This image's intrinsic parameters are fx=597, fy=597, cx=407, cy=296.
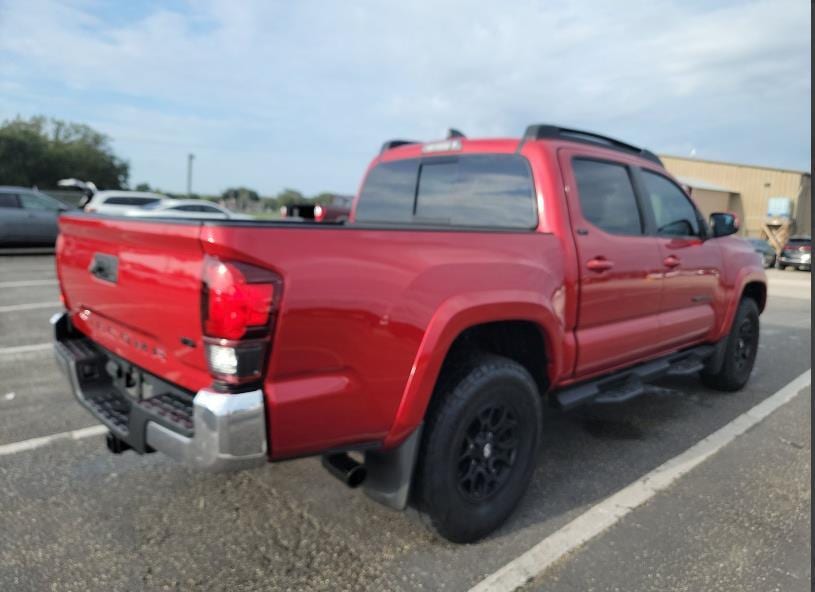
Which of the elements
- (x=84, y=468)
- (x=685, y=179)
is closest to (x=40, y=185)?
(x=685, y=179)

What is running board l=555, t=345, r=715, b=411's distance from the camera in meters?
3.23

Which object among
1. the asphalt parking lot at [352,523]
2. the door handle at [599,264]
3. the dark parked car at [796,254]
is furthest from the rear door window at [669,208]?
the dark parked car at [796,254]

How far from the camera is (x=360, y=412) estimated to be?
2.19 meters

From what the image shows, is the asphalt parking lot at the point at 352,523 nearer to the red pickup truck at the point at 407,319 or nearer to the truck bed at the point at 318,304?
the red pickup truck at the point at 407,319

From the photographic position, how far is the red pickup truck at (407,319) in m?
1.94

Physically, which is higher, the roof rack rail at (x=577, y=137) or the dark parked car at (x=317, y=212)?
the roof rack rail at (x=577, y=137)

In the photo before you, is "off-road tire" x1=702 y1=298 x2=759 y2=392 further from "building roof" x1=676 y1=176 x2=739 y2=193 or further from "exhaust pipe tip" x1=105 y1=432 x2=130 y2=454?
"building roof" x1=676 y1=176 x2=739 y2=193

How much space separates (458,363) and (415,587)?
93 cm

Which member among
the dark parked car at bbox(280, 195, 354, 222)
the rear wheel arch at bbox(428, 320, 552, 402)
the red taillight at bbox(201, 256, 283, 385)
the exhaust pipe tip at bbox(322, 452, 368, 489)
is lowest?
the exhaust pipe tip at bbox(322, 452, 368, 489)

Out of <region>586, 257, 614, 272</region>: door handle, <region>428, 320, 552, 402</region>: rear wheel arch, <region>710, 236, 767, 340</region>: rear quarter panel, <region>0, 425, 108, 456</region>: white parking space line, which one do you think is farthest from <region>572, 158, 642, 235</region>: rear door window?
<region>0, 425, 108, 456</region>: white parking space line

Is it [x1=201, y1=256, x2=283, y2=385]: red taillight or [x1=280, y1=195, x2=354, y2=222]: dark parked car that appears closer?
[x1=201, y1=256, x2=283, y2=385]: red taillight

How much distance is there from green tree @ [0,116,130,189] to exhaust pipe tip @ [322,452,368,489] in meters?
49.4

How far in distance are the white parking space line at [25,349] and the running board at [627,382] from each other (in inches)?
196

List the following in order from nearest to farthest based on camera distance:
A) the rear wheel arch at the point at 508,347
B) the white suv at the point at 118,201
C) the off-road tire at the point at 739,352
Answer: the rear wheel arch at the point at 508,347, the off-road tire at the point at 739,352, the white suv at the point at 118,201
